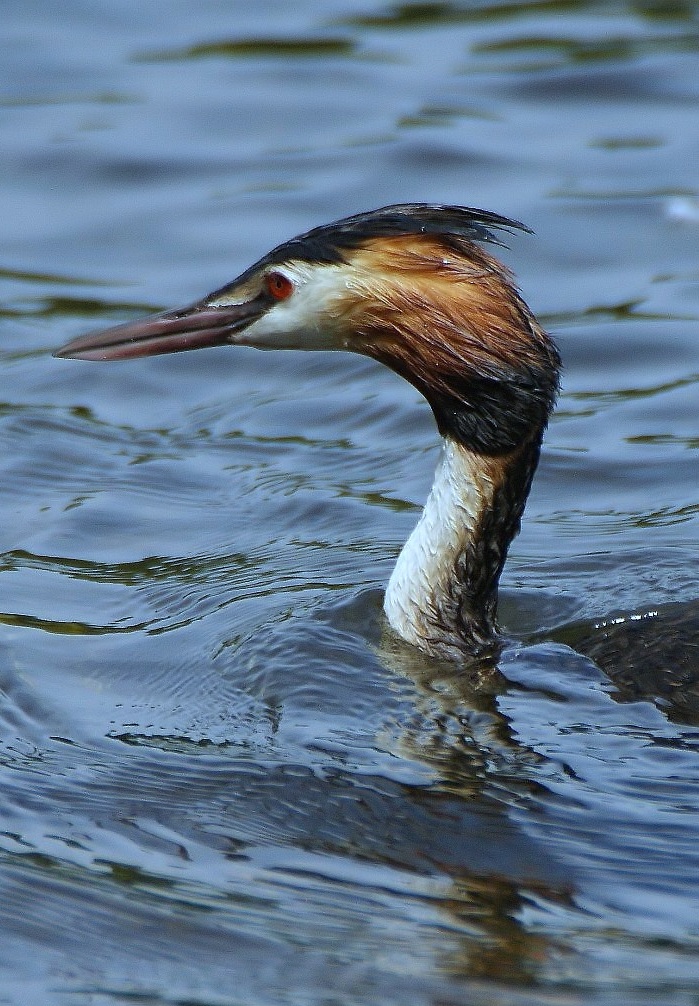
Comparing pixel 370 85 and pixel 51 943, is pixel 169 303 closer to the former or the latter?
pixel 370 85

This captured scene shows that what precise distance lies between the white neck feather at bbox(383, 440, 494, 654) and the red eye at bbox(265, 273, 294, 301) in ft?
2.40

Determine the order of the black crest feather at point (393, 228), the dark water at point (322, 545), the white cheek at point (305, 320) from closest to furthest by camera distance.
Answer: the dark water at point (322, 545), the black crest feather at point (393, 228), the white cheek at point (305, 320)

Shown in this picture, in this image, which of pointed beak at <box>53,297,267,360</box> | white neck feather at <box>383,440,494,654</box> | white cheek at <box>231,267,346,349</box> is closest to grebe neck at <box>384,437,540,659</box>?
white neck feather at <box>383,440,494,654</box>

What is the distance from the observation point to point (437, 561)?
623 centimetres

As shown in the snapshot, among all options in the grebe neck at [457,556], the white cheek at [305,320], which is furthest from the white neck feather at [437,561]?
the white cheek at [305,320]

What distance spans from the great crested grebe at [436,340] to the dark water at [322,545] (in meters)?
0.32

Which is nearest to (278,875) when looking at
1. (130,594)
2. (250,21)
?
(130,594)

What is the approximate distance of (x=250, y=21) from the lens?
14148mm

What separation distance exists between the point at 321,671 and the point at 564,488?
7.56ft

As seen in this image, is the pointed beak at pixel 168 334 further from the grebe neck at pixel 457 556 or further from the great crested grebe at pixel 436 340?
the grebe neck at pixel 457 556

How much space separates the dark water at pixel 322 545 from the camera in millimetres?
4609

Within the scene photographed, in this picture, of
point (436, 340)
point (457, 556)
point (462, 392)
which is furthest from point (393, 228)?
point (457, 556)

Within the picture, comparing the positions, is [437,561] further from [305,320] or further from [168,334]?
[168,334]

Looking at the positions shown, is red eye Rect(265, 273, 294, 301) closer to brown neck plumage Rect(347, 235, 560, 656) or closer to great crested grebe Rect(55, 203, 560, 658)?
great crested grebe Rect(55, 203, 560, 658)
